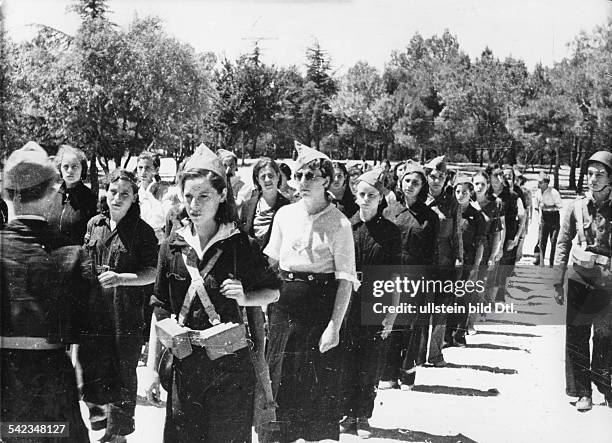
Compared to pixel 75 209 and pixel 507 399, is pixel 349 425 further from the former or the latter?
pixel 75 209

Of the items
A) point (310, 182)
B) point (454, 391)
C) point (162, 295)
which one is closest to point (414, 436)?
point (454, 391)

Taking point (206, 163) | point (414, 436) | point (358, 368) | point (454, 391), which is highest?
point (206, 163)

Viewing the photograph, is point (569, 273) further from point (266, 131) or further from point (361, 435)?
point (266, 131)

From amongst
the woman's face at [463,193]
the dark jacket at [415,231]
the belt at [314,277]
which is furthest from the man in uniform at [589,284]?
the belt at [314,277]

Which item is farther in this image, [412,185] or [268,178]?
[412,185]

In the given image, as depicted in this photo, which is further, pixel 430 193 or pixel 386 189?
pixel 430 193

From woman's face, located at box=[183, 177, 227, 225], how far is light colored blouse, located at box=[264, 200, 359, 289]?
A: 55 centimetres

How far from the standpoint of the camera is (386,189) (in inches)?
185

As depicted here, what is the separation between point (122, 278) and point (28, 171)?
0.79 m

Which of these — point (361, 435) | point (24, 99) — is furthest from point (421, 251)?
point (24, 99)

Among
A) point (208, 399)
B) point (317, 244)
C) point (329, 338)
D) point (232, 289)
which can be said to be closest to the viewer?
point (208, 399)

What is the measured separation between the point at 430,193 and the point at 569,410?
157cm

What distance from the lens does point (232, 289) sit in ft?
12.1

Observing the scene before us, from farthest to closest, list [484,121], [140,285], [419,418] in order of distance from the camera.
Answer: [484,121] < [419,418] < [140,285]
